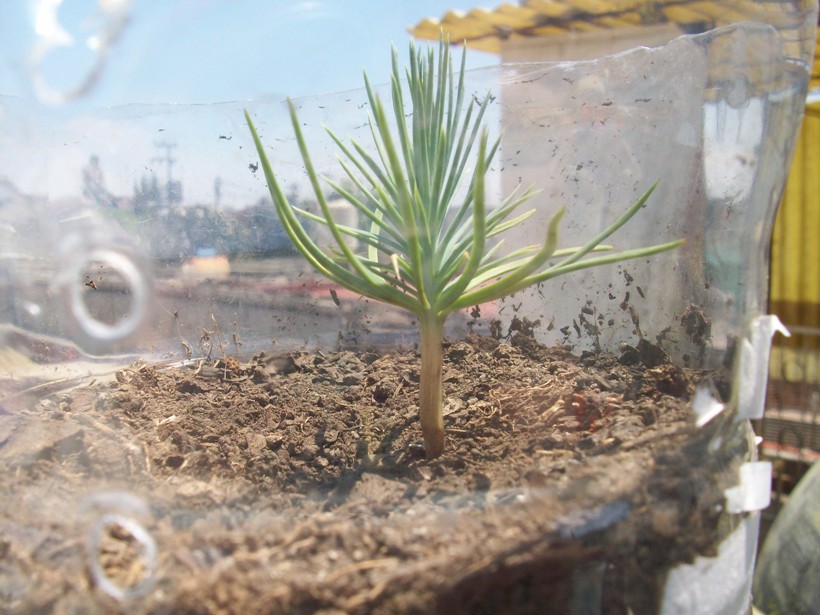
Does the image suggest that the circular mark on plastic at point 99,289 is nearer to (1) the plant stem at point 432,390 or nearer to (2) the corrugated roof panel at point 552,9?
(1) the plant stem at point 432,390

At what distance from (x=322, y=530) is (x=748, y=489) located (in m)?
0.41

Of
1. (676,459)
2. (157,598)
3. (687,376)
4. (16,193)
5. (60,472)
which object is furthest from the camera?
(16,193)

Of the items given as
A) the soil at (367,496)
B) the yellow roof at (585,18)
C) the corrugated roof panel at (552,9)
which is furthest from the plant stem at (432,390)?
the corrugated roof panel at (552,9)

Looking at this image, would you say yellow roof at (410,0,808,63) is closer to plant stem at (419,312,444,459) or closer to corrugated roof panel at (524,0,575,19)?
corrugated roof panel at (524,0,575,19)

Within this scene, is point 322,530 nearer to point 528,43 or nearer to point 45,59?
point 45,59

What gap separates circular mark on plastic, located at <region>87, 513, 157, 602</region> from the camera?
406 mm

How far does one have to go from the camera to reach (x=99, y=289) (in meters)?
1.02

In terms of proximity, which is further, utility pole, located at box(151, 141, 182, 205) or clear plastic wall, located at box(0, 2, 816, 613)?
utility pole, located at box(151, 141, 182, 205)

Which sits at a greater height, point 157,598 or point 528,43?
point 528,43

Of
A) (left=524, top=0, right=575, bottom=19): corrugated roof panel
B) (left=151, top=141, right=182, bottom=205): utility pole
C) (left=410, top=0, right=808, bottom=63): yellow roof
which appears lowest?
(left=151, top=141, right=182, bottom=205): utility pole

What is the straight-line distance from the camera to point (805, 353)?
2742 millimetres

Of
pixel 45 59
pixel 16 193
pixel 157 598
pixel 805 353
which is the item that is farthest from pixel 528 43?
pixel 805 353

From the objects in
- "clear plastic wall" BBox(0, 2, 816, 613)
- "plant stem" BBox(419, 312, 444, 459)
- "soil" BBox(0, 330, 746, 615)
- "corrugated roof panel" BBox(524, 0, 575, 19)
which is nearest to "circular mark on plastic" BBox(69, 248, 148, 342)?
"clear plastic wall" BBox(0, 2, 816, 613)

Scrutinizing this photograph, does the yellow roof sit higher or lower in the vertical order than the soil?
higher
